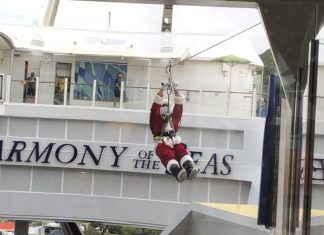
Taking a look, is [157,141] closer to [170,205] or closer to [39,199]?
[170,205]

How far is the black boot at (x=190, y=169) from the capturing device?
5.97m

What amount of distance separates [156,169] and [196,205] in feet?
1.95

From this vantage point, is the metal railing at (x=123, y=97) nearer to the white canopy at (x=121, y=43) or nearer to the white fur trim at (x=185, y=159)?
the white canopy at (x=121, y=43)

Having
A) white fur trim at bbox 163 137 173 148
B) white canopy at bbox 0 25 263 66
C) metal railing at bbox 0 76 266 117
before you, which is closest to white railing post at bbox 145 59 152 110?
metal railing at bbox 0 76 266 117

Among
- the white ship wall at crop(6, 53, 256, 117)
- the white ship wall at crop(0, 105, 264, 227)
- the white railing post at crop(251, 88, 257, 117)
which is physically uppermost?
the white ship wall at crop(6, 53, 256, 117)

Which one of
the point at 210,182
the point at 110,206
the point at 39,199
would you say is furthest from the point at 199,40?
the point at 39,199

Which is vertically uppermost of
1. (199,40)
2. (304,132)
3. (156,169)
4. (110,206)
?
(199,40)

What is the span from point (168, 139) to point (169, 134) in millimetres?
138

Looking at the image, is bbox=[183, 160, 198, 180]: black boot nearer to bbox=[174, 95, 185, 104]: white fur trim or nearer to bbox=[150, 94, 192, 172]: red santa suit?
bbox=[150, 94, 192, 172]: red santa suit

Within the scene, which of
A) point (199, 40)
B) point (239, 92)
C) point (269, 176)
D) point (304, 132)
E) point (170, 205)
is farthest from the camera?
point (170, 205)

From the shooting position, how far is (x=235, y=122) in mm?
5777

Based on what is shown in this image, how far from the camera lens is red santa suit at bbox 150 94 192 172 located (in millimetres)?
5680

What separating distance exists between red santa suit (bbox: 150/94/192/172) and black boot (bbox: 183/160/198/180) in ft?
0.19

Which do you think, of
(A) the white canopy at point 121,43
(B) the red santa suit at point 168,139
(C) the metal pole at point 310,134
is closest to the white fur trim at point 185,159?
(B) the red santa suit at point 168,139
